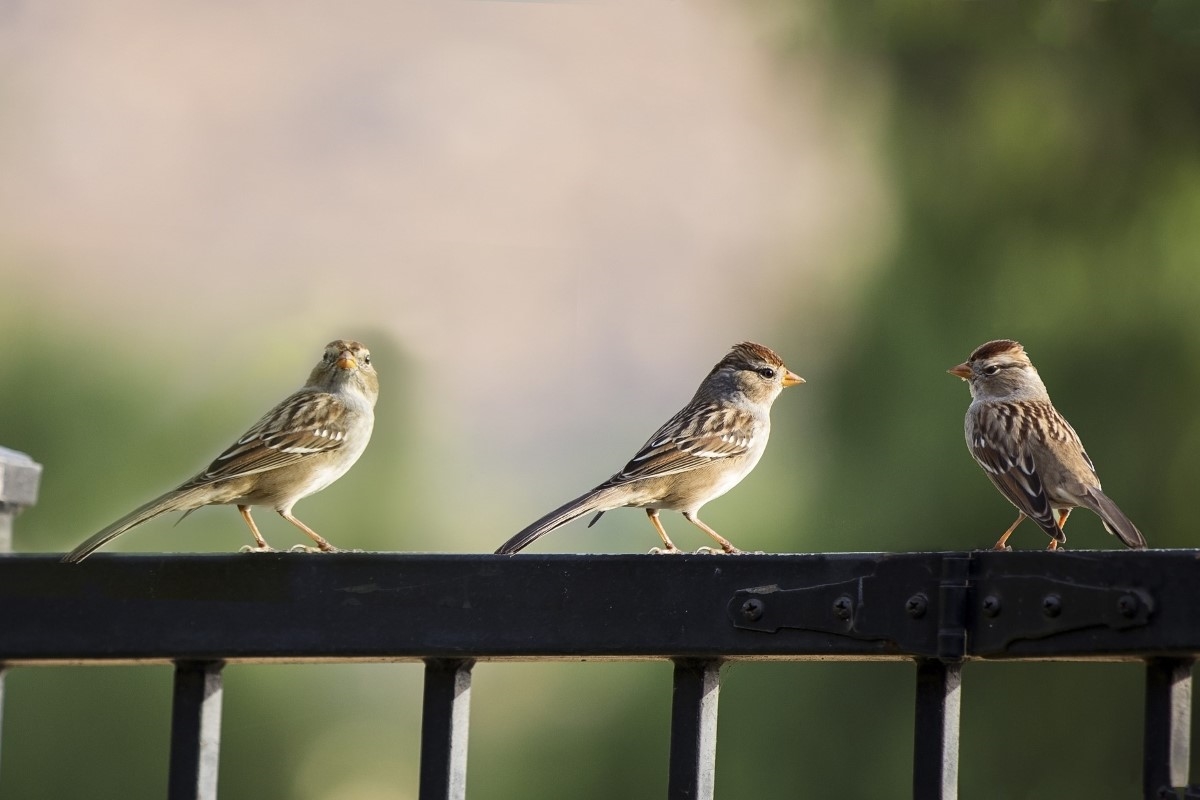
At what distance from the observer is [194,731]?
6.29ft

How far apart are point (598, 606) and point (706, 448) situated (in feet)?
7.76

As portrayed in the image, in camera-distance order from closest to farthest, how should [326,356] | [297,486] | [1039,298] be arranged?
[297,486]
[326,356]
[1039,298]

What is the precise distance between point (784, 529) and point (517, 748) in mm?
1766

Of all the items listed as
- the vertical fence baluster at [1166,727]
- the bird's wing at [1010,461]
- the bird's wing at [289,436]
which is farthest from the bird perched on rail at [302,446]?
the vertical fence baluster at [1166,727]

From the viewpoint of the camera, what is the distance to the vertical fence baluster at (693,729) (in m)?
1.70

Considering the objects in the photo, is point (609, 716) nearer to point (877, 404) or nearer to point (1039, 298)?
point (877, 404)

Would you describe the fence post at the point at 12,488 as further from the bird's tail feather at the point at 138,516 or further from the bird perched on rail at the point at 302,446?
the bird perched on rail at the point at 302,446

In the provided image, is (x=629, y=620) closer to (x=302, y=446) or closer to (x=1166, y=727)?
(x=1166, y=727)

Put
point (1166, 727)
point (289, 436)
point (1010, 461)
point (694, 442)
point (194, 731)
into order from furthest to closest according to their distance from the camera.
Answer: point (694, 442), point (289, 436), point (1010, 461), point (194, 731), point (1166, 727)

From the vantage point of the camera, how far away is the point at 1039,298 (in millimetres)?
7355

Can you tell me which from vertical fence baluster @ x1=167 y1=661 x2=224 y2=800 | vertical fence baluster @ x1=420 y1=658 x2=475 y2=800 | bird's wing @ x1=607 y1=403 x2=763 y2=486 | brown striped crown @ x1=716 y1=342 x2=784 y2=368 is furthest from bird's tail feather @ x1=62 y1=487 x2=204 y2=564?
brown striped crown @ x1=716 y1=342 x2=784 y2=368

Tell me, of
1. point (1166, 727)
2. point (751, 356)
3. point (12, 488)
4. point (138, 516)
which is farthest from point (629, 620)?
point (751, 356)

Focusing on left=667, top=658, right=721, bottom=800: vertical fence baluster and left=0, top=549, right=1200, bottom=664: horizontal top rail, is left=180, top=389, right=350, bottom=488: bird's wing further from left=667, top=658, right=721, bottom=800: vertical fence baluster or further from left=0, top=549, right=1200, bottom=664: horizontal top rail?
left=667, top=658, right=721, bottom=800: vertical fence baluster

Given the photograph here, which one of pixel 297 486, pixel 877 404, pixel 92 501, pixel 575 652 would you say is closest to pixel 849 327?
pixel 877 404
